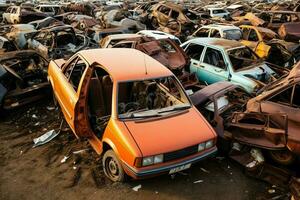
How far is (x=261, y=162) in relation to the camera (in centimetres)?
571

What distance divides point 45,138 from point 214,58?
5177 mm

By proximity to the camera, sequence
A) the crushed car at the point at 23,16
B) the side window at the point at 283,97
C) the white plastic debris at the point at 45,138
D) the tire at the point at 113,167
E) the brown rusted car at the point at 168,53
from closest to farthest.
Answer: the tire at the point at 113,167
the side window at the point at 283,97
the white plastic debris at the point at 45,138
the brown rusted car at the point at 168,53
the crushed car at the point at 23,16

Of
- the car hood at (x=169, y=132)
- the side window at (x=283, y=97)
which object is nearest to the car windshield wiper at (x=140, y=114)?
the car hood at (x=169, y=132)

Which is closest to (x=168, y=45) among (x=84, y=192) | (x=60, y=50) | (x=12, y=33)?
(x=60, y=50)

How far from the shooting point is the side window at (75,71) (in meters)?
6.82

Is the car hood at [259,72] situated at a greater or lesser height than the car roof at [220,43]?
lesser

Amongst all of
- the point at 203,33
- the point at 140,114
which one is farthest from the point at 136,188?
the point at 203,33

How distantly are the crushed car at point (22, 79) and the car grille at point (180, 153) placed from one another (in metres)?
4.65

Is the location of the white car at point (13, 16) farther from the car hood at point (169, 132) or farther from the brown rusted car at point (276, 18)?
the car hood at point (169, 132)

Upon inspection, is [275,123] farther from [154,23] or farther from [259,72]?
[154,23]

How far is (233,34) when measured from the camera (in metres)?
13.2

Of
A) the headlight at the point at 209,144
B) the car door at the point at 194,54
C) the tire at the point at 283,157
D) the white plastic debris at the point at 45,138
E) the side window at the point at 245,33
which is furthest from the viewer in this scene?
the side window at the point at 245,33

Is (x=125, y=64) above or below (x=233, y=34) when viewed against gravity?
above

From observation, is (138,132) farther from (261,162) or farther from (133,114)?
(261,162)
